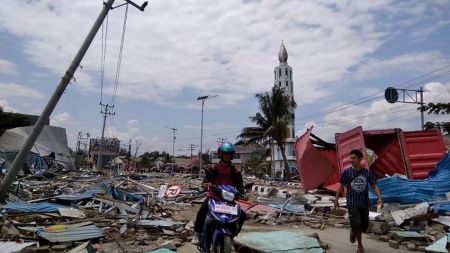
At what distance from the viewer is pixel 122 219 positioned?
9.51 m

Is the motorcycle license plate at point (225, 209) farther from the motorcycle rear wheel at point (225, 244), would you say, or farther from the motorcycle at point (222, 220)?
the motorcycle rear wheel at point (225, 244)

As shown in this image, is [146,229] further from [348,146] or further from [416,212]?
[348,146]

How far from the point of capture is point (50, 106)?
13180 mm

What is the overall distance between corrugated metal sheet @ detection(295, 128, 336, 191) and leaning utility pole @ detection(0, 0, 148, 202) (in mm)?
8678

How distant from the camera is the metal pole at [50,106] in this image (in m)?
12.8

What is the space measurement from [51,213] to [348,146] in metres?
9.47

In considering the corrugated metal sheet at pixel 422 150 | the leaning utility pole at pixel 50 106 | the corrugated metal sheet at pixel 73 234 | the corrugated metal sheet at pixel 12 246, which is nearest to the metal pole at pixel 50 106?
the leaning utility pole at pixel 50 106

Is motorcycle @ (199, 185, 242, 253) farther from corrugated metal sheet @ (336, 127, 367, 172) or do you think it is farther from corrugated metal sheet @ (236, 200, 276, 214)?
corrugated metal sheet @ (336, 127, 367, 172)

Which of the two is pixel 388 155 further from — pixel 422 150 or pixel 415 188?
pixel 415 188

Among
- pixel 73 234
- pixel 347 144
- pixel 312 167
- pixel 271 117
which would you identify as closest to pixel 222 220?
pixel 73 234

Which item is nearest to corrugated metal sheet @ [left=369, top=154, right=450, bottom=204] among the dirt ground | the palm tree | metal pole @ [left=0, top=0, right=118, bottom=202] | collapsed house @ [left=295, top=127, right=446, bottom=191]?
collapsed house @ [left=295, top=127, right=446, bottom=191]

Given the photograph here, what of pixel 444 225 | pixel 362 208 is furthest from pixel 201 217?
pixel 444 225

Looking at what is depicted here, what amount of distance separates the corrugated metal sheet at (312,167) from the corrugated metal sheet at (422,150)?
366 centimetres

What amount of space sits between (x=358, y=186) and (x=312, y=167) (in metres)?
9.89
